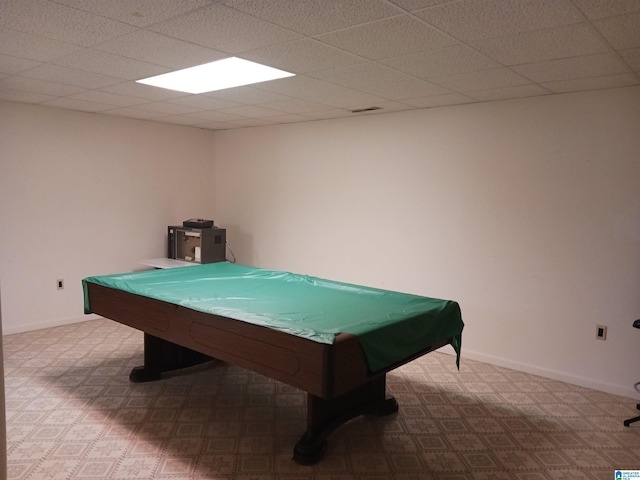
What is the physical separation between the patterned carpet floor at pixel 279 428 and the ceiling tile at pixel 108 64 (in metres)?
2.19

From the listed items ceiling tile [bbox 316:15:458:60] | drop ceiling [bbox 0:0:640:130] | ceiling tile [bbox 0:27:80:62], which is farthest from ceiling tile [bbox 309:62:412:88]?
ceiling tile [bbox 0:27:80:62]

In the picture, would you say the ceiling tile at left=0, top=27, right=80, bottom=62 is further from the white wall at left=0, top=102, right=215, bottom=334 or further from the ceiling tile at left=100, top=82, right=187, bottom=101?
the white wall at left=0, top=102, right=215, bottom=334

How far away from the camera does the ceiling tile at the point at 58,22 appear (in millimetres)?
2131

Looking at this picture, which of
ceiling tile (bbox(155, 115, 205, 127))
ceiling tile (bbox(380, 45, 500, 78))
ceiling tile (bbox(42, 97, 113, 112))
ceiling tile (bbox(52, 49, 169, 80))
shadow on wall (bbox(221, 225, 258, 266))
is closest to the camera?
ceiling tile (bbox(380, 45, 500, 78))

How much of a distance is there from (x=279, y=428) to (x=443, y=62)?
238 cm

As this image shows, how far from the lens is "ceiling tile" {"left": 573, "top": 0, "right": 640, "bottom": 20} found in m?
1.94

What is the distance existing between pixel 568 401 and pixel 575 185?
1562mm

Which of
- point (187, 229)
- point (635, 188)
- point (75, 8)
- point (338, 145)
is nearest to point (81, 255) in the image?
point (187, 229)

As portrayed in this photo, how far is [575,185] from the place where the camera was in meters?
3.64

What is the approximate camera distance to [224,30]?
238 cm

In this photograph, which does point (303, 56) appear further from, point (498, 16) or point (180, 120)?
point (180, 120)

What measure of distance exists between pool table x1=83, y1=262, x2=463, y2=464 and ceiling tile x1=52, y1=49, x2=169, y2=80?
55.9 inches

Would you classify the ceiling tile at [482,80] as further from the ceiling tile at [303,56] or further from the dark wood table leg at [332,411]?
the dark wood table leg at [332,411]

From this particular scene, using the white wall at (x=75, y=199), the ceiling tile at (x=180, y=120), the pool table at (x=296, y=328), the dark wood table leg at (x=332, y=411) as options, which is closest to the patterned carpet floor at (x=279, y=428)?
the dark wood table leg at (x=332, y=411)
